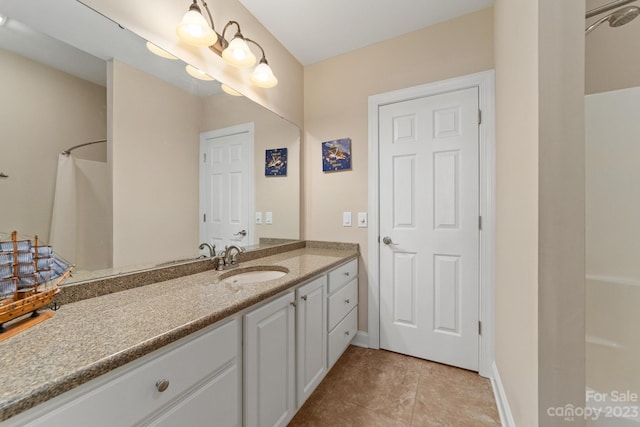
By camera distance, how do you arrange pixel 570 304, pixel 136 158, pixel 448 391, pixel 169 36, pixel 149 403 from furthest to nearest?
pixel 448 391 < pixel 169 36 < pixel 136 158 < pixel 570 304 < pixel 149 403

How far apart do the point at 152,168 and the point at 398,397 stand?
76.6 inches

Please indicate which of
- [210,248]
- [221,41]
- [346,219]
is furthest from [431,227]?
[221,41]

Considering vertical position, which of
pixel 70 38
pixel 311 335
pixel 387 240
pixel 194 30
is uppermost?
pixel 194 30

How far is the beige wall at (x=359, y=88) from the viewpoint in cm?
179

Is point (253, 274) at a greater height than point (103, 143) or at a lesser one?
lesser

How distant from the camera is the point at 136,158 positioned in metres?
1.16

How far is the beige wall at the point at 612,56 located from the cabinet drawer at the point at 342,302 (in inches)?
74.2

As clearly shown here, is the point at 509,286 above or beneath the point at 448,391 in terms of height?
above

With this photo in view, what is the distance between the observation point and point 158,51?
124 cm

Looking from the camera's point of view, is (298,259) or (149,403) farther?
(298,259)

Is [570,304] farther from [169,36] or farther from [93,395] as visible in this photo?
[169,36]

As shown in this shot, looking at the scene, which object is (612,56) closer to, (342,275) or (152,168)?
(342,275)

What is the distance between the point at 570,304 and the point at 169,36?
2.05 meters

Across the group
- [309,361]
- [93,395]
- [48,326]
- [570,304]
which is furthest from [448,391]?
[48,326]
